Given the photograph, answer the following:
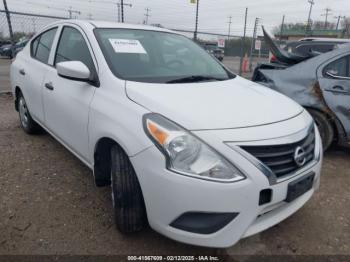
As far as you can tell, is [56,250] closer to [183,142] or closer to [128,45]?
[183,142]

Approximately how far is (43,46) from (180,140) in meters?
2.82

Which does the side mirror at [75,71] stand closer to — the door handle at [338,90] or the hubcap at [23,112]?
the hubcap at [23,112]

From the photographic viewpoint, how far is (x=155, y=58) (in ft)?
9.91

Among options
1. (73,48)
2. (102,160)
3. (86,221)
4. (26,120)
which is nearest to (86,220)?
(86,221)

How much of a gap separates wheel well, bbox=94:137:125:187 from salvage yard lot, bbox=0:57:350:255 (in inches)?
13.1

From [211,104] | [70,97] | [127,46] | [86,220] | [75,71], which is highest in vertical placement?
[127,46]

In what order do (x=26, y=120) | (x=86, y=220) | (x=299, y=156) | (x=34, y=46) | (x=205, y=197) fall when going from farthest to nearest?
(x=26, y=120) → (x=34, y=46) → (x=86, y=220) → (x=299, y=156) → (x=205, y=197)

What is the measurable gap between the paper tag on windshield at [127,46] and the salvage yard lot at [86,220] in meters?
1.34

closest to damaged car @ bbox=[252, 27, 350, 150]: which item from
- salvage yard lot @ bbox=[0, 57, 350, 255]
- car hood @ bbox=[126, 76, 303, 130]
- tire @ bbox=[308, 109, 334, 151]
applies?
tire @ bbox=[308, 109, 334, 151]

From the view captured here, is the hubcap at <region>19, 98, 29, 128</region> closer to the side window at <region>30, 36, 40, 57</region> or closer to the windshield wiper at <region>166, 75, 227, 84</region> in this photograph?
the side window at <region>30, 36, 40, 57</region>

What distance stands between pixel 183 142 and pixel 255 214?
24.6 inches

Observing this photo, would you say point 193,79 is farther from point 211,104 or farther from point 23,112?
point 23,112

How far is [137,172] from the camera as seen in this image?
207cm

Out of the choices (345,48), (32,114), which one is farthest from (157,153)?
(345,48)
